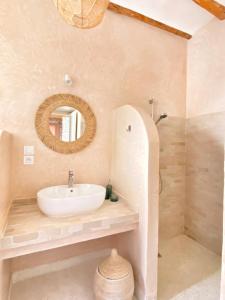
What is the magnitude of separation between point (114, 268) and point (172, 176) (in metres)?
1.58

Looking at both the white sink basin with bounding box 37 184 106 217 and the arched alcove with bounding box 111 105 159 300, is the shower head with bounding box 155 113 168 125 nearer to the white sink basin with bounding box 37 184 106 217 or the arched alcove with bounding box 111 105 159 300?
the arched alcove with bounding box 111 105 159 300

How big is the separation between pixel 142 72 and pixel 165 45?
0.61m

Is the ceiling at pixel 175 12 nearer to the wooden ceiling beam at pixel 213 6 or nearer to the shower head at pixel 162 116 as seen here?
the wooden ceiling beam at pixel 213 6

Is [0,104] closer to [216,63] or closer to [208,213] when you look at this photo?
[216,63]

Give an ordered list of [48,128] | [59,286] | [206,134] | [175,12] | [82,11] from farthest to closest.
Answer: [206,134] < [175,12] < [48,128] < [59,286] < [82,11]

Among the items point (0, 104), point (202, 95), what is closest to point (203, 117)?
point (202, 95)

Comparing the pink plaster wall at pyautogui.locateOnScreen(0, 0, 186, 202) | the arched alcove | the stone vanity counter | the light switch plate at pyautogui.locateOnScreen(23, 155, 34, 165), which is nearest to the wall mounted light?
the pink plaster wall at pyautogui.locateOnScreen(0, 0, 186, 202)

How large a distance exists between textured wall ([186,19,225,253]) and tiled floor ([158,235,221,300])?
206mm

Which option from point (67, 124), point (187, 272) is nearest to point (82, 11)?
point (67, 124)

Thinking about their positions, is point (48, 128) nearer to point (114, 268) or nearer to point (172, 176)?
point (114, 268)

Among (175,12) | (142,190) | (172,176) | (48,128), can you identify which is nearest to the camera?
(142,190)

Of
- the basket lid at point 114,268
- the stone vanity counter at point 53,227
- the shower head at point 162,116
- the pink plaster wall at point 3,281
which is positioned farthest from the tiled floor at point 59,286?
the shower head at point 162,116

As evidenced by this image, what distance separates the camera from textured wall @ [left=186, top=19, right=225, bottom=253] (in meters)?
2.22

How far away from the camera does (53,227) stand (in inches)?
51.3
